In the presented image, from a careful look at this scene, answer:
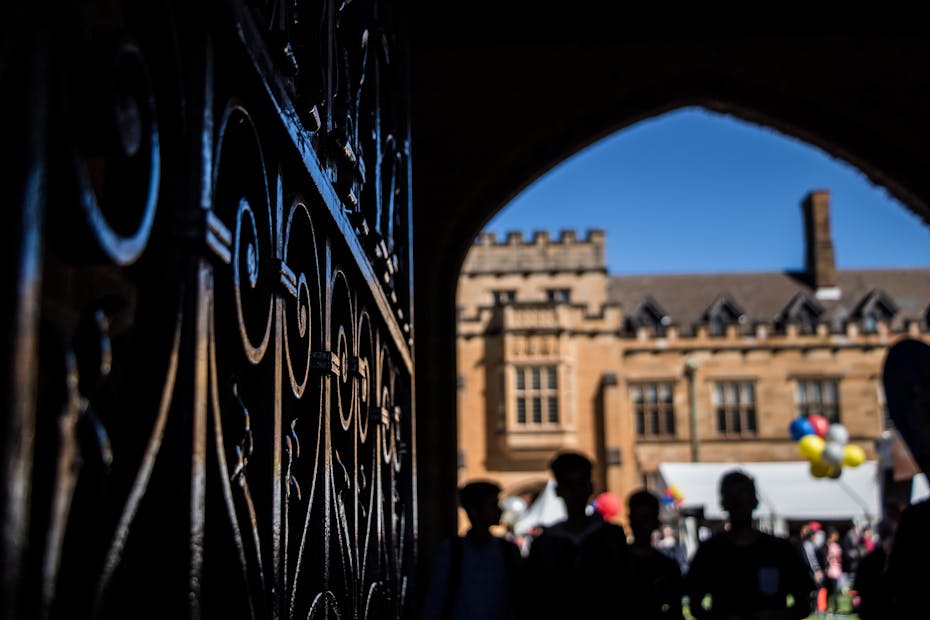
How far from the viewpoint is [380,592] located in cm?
196

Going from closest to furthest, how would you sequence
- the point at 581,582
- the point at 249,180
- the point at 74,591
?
the point at 74,591 < the point at 249,180 < the point at 581,582

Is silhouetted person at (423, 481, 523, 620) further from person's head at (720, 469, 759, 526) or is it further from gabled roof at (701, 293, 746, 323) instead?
gabled roof at (701, 293, 746, 323)

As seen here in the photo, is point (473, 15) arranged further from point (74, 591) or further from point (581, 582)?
point (74, 591)

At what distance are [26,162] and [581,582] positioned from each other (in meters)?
3.15

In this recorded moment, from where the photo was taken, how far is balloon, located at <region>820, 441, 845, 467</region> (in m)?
15.5

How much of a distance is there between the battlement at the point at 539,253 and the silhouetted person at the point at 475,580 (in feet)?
99.1

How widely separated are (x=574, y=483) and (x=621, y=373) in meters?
29.6

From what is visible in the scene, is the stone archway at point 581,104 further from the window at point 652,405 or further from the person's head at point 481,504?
the window at point 652,405

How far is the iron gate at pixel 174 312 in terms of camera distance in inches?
23.6

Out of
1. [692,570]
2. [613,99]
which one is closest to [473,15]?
[613,99]

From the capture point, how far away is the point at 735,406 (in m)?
33.2

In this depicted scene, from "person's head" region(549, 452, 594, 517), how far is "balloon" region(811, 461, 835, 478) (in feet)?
42.1

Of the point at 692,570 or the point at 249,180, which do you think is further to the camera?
the point at 692,570

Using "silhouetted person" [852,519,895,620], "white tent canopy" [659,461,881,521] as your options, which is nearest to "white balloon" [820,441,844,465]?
"white tent canopy" [659,461,881,521]
